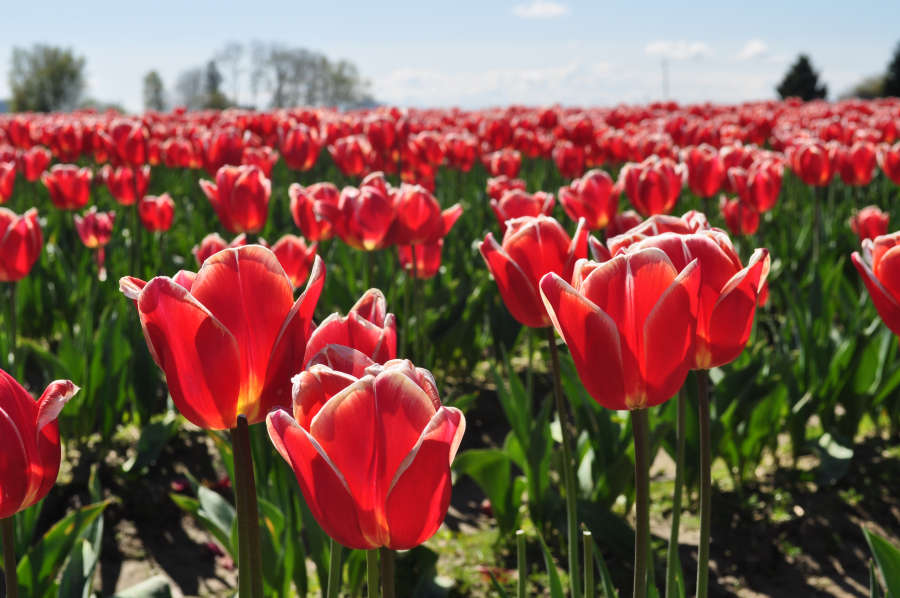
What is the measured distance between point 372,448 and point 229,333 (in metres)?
0.25

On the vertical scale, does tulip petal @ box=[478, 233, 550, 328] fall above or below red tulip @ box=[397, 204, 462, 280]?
above

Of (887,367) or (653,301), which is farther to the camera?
(887,367)

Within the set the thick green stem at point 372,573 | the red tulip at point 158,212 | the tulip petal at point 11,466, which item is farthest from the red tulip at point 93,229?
the thick green stem at point 372,573

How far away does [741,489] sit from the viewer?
3262mm

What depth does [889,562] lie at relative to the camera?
1.66 m

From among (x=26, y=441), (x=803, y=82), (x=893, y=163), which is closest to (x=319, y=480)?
(x=26, y=441)

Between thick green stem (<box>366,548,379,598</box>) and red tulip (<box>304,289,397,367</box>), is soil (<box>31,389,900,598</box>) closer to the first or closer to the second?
thick green stem (<box>366,548,379,598</box>)

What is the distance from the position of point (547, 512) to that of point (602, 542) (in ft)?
0.70

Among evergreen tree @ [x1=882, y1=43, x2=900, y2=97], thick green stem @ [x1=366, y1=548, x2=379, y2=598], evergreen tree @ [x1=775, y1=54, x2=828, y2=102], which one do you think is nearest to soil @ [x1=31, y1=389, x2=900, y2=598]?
thick green stem @ [x1=366, y1=548, x2=379, y2=598]

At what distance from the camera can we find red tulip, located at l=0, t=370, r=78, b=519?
1.01 m

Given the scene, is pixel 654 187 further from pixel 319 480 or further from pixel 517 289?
pixel 319 480

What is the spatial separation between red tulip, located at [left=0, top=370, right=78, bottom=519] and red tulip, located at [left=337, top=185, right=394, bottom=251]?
5.65 ft

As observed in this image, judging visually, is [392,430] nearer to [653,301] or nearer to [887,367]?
[653,301]

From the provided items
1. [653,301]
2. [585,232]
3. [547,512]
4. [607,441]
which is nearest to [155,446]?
[547,512]
